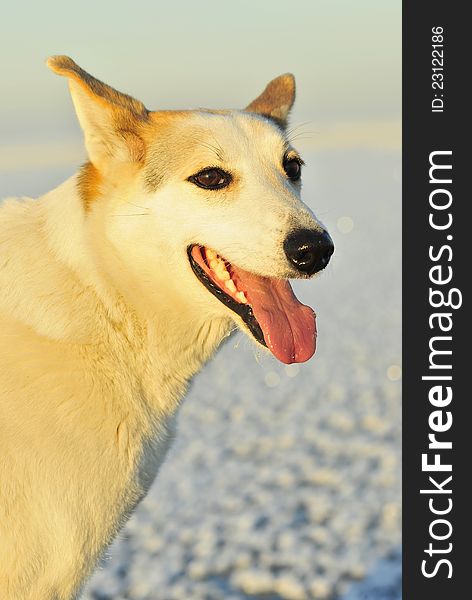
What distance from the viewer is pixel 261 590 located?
19.8ft

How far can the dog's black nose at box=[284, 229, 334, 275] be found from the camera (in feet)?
11.5

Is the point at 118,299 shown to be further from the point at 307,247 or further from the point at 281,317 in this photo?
the point at 307,247

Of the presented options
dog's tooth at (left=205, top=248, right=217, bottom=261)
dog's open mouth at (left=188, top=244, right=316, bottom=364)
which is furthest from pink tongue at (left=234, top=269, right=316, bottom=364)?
dog's tooth at (left=205, top=248, right=217, bottom=261)

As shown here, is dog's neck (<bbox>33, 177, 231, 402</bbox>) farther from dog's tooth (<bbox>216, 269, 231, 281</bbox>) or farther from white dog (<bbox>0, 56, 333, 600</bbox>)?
dog's tooth (<bbox>216, 269, 231, 281</bbox>)

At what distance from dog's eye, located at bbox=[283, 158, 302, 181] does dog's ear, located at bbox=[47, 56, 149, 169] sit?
0.65m

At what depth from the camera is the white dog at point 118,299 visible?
3473 mm

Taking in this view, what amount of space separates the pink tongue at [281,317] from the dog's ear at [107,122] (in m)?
0.71

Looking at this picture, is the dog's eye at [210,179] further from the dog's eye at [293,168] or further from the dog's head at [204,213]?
the dog's eye at [293,168]

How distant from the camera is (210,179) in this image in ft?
12.1

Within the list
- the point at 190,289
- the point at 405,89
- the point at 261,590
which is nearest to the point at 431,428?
the point at 261,590

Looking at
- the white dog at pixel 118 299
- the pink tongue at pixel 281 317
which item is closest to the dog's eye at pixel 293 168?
the white dog at pixel 118 299

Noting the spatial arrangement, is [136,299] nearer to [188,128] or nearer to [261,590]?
[188,128]

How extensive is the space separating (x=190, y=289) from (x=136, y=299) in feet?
0.76

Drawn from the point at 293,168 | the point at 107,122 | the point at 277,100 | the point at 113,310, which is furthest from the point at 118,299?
the point at 277,100
